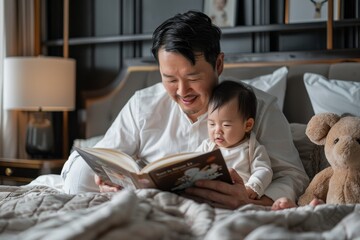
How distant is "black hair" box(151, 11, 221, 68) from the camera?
1912mm

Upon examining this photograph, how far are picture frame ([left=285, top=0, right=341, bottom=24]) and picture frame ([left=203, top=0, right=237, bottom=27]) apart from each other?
30cm

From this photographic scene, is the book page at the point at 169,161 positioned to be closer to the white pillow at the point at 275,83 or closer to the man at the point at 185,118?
the man at the point at 185,118

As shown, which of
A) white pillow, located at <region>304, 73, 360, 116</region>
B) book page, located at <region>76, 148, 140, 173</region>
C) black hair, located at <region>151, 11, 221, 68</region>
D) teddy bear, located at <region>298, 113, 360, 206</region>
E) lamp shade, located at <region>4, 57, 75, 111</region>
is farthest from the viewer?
lamp shade, located at <region>4, 57, 75, 111</region>

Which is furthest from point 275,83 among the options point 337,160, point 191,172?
point 191,172

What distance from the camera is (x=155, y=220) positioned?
111cm

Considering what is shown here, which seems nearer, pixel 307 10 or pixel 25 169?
pixel 307 10

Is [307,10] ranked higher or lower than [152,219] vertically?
higher

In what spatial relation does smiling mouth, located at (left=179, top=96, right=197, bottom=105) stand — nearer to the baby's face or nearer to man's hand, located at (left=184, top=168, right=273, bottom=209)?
the baby's face

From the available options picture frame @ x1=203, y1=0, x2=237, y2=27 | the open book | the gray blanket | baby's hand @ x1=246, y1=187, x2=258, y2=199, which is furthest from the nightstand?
the gray blanket

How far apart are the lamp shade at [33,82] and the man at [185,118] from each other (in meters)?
1.21

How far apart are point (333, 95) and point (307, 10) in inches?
29.6

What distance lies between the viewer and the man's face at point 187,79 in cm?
192

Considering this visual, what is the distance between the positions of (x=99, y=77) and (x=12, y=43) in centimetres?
59

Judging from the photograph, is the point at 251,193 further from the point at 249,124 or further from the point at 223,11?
the point at 223,11
